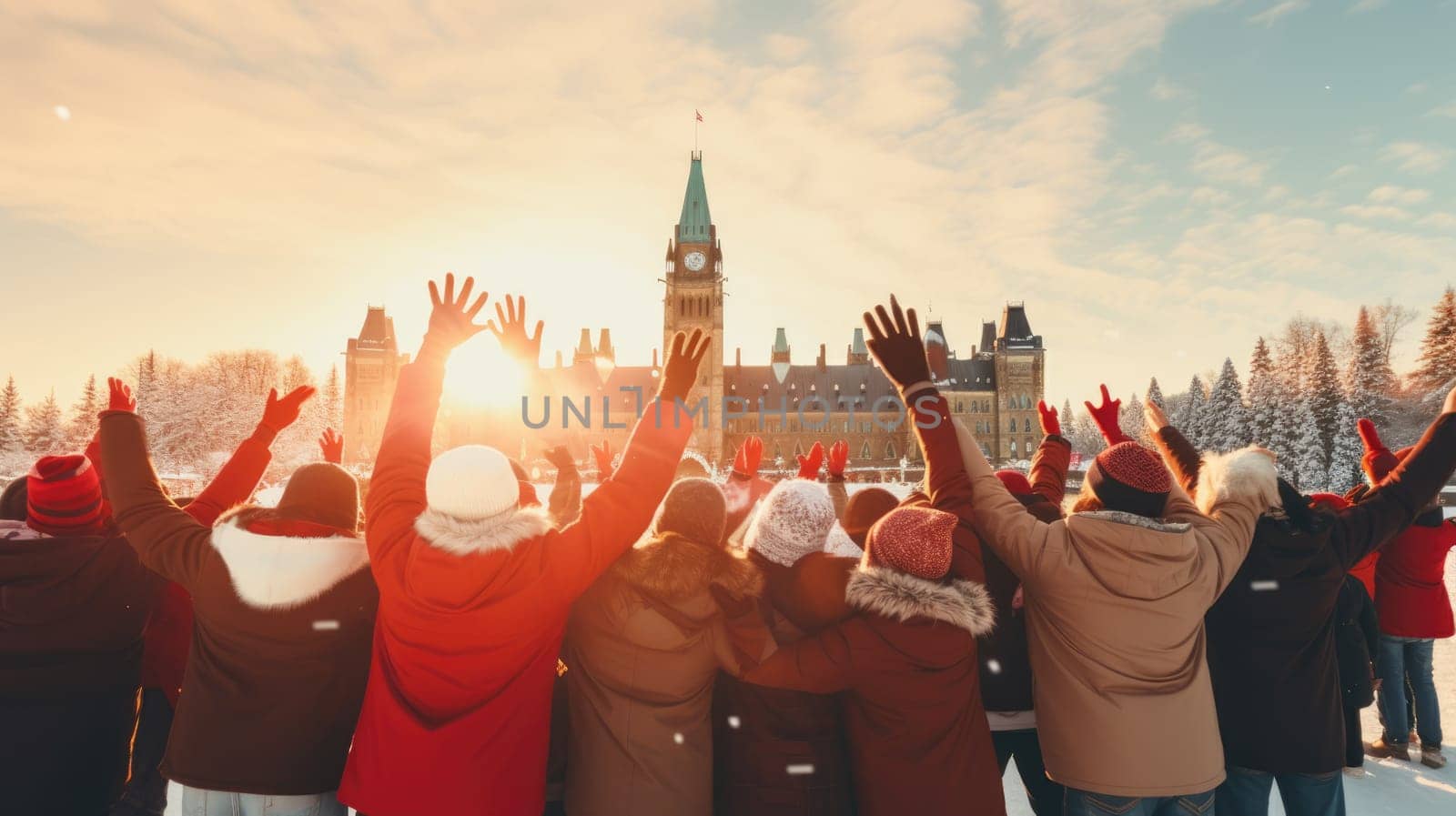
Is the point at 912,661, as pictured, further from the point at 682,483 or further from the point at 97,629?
the point at 97,629

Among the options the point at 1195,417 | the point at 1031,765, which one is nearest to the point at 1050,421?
the point at 1031,765

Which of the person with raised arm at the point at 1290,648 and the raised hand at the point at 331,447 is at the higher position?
the raised hand at the point at 331,447

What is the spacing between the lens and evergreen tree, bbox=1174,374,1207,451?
1676 inches

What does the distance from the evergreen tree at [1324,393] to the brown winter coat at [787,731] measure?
136ft

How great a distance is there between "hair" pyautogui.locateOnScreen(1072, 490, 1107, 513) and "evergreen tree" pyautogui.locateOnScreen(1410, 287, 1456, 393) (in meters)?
41.6

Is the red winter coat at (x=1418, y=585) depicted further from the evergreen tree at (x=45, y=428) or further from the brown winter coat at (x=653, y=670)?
the evergreen tree at (x=45, y=428)

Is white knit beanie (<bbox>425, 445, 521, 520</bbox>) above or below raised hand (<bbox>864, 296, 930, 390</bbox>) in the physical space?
below

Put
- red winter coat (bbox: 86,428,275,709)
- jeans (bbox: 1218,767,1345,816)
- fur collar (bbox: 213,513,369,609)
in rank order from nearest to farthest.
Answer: fur collar (bbox: 213,513,369,609) → jeans (bbox: 1218,767,1345,816) → red winter coat (bbox: 86,428,275,709)

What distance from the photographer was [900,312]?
2.84m

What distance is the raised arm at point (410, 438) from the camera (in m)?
2.25

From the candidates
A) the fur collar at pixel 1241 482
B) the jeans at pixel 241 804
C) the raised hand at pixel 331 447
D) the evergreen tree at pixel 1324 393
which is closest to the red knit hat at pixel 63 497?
the jeans at pixel 241 804

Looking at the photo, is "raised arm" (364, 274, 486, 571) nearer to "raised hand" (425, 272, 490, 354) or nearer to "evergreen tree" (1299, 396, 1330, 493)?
"raised hand" (425, 272, 490, 354)

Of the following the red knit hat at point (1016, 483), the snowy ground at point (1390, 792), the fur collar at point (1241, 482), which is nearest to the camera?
the fur collar at point (1241, 482)

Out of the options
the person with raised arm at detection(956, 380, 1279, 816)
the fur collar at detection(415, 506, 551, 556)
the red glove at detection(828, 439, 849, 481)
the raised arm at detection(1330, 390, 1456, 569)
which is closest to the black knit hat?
the fur collar at detection(415, 506, 551, 556)
